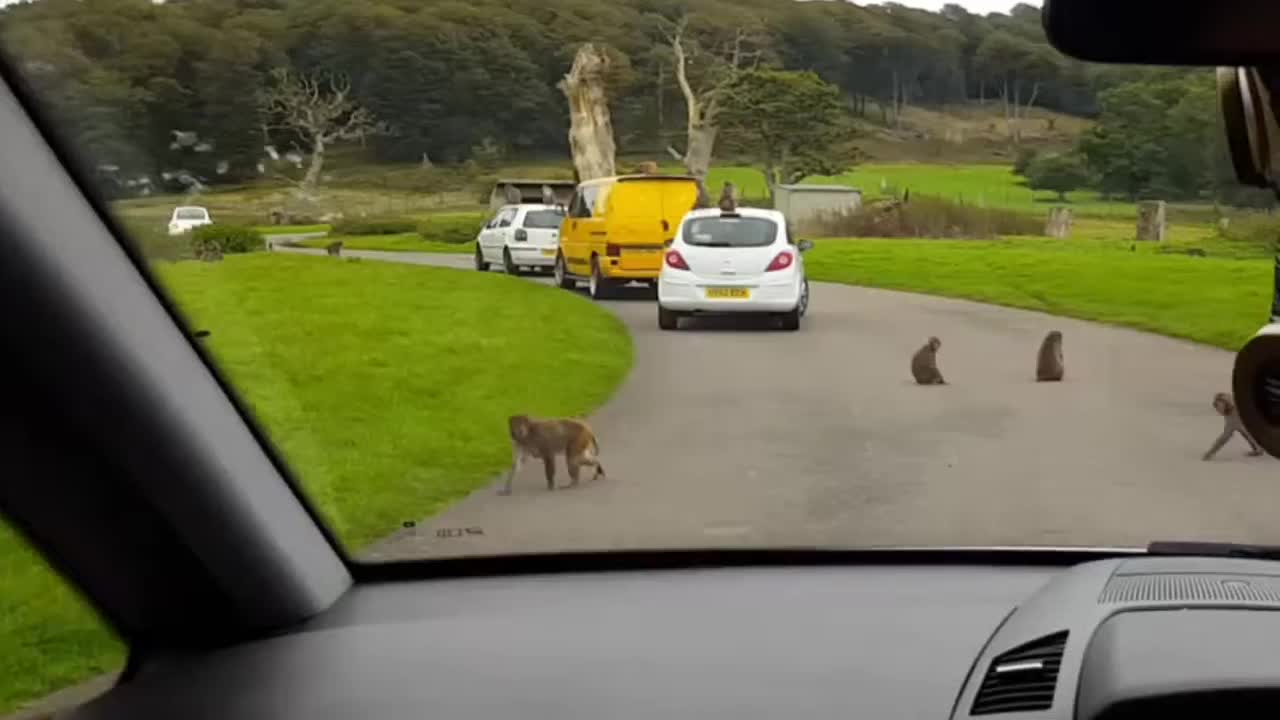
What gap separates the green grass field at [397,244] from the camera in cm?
468

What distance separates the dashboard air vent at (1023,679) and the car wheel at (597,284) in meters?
2.43

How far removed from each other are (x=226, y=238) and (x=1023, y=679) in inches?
91.1

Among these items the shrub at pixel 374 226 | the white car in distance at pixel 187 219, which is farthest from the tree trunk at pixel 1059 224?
the white car in distance at pixel 187 219

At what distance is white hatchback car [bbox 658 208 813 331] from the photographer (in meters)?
5.23

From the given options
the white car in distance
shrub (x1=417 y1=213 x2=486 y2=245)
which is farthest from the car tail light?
the white car in distance

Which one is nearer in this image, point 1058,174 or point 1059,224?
point 1058,174

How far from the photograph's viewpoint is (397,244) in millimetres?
4797

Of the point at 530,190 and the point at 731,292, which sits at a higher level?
the point at 530,190

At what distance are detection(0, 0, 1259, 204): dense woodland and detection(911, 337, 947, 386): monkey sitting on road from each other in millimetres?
723

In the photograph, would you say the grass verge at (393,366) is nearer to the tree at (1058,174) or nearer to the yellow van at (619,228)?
the yellow van at (619,228)

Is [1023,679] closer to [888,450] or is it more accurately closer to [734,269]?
[888,450]

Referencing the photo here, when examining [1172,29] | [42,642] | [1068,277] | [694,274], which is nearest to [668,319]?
[694,274]

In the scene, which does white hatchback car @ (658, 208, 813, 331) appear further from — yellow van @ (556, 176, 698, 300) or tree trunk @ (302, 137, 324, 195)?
tree trunk @ (302, 137, 324, 195)

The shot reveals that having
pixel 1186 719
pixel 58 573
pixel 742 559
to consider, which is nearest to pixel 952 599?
pixel 742 559
